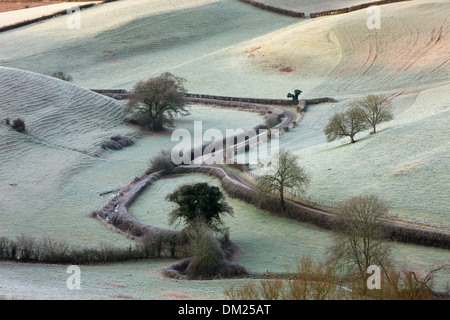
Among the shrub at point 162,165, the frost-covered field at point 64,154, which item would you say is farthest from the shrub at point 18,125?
the shrub at point 162,165

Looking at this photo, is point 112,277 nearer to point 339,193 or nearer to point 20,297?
point 20,297

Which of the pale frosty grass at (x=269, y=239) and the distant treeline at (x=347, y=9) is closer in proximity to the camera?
the pale frosty grass at (x=269, y=239)

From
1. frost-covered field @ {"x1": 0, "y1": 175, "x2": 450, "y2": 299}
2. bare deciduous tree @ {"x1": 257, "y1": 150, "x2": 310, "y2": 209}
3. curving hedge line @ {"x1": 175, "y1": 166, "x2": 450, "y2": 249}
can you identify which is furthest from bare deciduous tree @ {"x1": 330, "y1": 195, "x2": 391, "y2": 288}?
bare deciduous tree @ {"x1": 257, "y1": 150, "x2": 310, "y2": 209}

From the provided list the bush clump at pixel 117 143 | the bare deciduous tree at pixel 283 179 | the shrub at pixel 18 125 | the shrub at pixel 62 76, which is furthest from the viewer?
the shrub at pixel 62 76

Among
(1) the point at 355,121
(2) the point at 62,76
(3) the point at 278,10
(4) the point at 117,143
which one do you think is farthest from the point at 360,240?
(3) the point at 278,10

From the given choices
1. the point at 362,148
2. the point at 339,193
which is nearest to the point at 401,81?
the point at 362,148

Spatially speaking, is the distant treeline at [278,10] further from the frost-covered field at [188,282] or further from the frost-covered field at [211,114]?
the frost-covered field at [188,282]

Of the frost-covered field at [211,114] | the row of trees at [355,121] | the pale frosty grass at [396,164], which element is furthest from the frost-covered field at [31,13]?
the row of trees at [355,121]

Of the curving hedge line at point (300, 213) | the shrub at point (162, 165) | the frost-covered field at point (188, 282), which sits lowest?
the frost-covered field at point (188, 282)

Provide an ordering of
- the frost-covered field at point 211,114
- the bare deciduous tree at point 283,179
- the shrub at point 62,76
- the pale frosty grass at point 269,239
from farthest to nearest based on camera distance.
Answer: the shrub at point 62,76 → the bare deciduous tree at point 283,179 → the frost-covered field at point 211,114 → the pale frosty grass at point 269,239

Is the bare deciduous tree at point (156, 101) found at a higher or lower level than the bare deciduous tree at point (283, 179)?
higher
